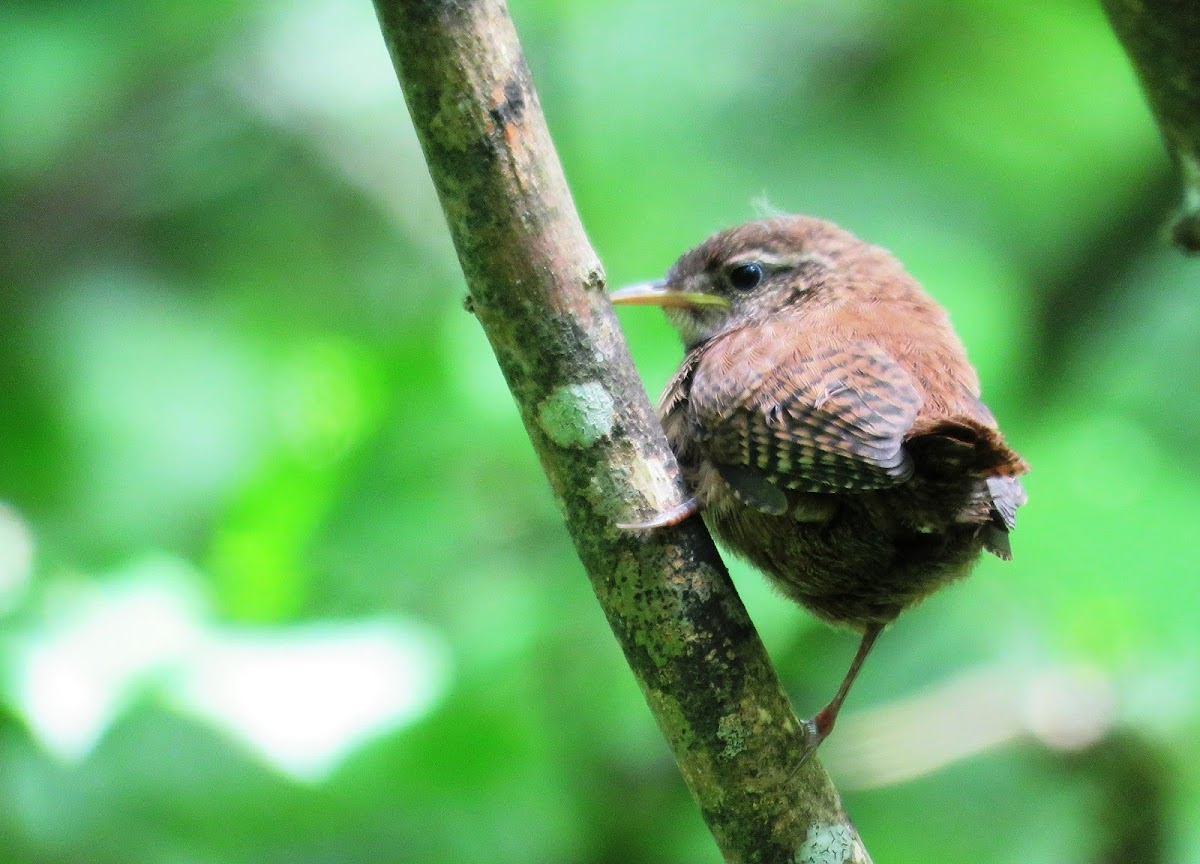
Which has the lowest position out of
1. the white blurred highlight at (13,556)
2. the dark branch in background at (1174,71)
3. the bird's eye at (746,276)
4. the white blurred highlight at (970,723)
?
the white blurred highlight at (970,723)

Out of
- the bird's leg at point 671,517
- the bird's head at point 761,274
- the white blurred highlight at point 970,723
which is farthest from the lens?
the white blurred highlight at point 970,723

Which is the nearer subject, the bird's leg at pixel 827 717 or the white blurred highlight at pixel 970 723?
the bird's leg at pixel 827 717

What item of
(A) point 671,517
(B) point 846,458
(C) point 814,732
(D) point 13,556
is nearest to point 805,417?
(B) point 846,458

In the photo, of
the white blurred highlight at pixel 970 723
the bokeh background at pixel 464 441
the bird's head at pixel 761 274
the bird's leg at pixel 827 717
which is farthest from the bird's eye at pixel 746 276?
the white blurred highlight at pixel 970 723

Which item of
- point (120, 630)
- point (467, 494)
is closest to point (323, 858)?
point (120, 630)

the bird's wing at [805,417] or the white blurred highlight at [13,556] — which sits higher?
the bird's wing at [805,417]

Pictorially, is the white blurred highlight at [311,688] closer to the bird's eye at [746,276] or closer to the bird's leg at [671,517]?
the bird's leg at [671,517]

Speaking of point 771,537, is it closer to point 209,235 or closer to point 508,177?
point 508,177

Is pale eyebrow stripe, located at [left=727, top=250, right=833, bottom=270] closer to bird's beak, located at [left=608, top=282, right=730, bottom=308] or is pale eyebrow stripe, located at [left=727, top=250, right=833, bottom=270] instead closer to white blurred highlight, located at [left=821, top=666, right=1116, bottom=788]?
bird's beak, located at [left=608, top=282, right=730, bottom=308]
